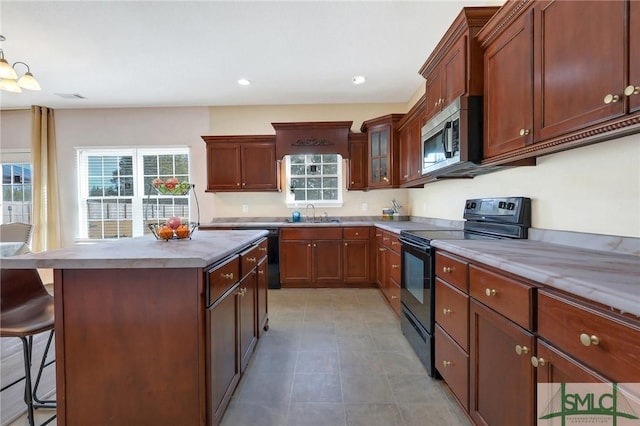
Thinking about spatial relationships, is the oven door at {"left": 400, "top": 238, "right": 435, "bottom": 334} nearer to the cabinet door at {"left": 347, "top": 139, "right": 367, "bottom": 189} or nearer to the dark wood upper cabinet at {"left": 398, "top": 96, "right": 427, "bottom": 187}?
the dark wood upper cabinet at {"left": 398, "top": 96, "right": 427, "bottom": 187}

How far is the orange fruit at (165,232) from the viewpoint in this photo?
1949mm

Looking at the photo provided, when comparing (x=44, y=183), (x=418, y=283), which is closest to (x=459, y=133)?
(x=418, y=283)

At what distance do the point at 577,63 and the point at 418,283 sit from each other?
1.54 m

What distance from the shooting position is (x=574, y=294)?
85cm

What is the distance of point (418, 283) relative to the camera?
2.16 m

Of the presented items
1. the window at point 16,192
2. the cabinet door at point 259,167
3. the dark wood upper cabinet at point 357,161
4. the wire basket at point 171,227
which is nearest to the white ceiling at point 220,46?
the dark wood upper cabinet at point 357,161

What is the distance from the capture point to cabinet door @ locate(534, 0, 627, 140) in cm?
102

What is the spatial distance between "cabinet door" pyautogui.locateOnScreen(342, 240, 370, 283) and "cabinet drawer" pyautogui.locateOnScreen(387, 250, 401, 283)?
27.9 inches

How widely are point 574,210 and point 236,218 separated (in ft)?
13.7

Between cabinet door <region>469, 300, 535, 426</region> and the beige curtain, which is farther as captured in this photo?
the beige curtain

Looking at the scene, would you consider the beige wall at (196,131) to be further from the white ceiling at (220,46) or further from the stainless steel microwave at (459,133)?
the stainless steel microwave at (459,133)

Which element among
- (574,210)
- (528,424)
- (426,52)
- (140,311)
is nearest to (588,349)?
(528,424)

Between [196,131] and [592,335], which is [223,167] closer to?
[196,131]

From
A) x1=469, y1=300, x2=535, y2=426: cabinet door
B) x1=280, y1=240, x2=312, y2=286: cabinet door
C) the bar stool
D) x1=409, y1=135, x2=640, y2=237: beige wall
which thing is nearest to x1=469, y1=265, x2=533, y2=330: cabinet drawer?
x1=469, y1=300, x2=535, y2=426: cabinet door
